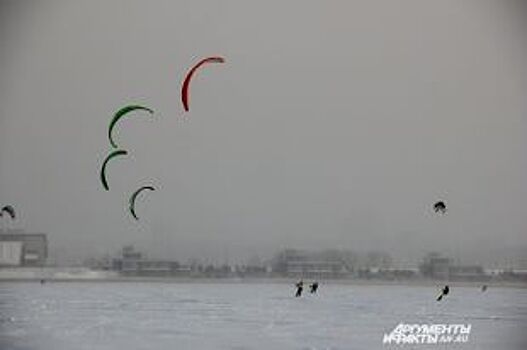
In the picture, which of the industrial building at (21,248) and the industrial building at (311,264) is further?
the industrial building at (311,264)

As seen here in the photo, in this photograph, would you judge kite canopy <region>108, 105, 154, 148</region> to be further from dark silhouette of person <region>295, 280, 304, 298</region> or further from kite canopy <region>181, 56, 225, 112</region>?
dark silhouette of person <region>295, 280, 304, 298</region>

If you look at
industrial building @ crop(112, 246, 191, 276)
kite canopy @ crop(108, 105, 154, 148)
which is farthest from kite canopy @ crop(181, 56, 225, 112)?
industrial building @ crop(112, 246, 191, 276)

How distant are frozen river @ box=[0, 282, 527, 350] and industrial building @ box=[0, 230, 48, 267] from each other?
107mm

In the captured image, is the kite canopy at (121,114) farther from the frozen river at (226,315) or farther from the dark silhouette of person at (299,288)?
the dark silhouette of person at (299,288)

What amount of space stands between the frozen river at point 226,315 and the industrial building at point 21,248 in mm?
107

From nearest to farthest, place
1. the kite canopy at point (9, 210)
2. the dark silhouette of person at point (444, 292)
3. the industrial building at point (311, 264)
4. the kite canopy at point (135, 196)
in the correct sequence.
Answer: the kite canopy at point (9, 210)
the kite canopy at point (135, 196)
the industrial building at point (311, 264)
the dark silhouette of person at point (444, 292)

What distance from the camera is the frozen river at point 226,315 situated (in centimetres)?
435

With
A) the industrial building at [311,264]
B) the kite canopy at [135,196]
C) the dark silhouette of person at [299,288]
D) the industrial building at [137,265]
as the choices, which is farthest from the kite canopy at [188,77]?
the dark silhouette of person at [299,288]

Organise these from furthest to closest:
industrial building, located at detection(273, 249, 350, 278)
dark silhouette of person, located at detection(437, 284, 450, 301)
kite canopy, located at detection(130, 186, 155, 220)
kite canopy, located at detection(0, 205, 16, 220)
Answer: dark silhouette of person, located at detection(437, 284, 450, 301) < industrial building, located at detection(273, 249, 350, 278) < kite canopy, located at detection(130, 186, 155, 220) < kite canopy, located at detection(0, 205, 16, 220)

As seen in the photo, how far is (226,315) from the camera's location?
14.5 ft

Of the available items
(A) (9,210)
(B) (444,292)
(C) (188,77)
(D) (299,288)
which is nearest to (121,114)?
(C) (188,77)

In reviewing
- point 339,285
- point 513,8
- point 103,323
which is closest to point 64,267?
point 103,323

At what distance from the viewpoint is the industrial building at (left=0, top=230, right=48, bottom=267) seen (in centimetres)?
436

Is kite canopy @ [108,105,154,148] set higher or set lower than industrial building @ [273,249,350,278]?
higher
